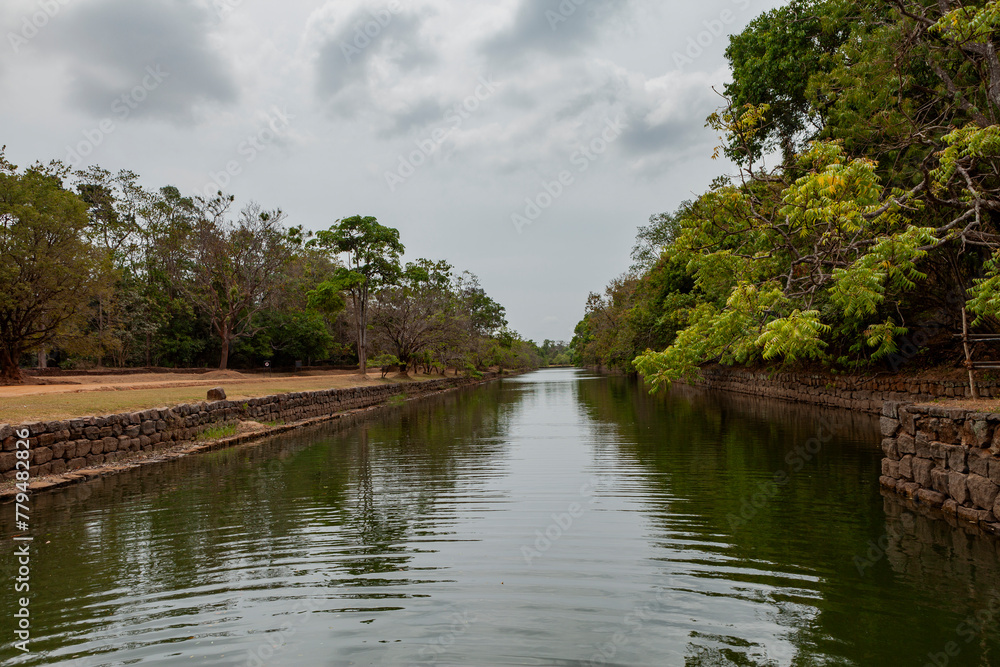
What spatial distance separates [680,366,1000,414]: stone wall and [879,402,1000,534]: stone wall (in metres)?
1.15

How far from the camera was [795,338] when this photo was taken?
5188 millimetres

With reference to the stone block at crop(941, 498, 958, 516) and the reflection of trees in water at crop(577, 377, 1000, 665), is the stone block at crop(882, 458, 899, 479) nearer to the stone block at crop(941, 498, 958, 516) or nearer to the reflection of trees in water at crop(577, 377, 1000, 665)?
the reflection of trees in water at crop(577, 377, 1000, 665)

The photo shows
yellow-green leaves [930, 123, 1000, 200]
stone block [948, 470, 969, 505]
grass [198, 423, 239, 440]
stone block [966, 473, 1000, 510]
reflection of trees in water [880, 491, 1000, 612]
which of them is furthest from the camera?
grass [198, 423, 239, 440]

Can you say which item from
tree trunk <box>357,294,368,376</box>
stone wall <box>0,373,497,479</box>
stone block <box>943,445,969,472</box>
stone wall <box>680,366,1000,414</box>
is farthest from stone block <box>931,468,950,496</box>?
tree trunk <box>357,294,368,376</box>

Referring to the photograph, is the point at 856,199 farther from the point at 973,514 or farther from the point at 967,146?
the point at 973,514

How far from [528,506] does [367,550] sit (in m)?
2.34

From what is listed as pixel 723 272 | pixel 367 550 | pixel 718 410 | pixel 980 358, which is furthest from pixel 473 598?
pixel 718 410

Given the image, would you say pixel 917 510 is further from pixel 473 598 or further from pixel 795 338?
pixel 473 598

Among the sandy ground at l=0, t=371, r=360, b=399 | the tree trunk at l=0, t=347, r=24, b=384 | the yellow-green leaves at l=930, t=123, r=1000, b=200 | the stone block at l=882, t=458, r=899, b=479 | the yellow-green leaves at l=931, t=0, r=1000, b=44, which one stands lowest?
the stone block at l=882, t=458, r=899, b=479

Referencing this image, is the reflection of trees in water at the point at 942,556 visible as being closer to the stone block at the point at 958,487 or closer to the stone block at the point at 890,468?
the stone block at the point at 958,487

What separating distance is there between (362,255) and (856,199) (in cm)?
2684

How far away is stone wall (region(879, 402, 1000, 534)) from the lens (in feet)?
19.2

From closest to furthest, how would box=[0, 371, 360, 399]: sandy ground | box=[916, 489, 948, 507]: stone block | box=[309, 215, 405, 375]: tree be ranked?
1. box=[916, 489, 948, 507]: stone block
2. box=[0, 371, 360, 399]: sandy ground
3. box=[309, 215, 405, 375]: tree

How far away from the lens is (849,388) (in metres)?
17.8
